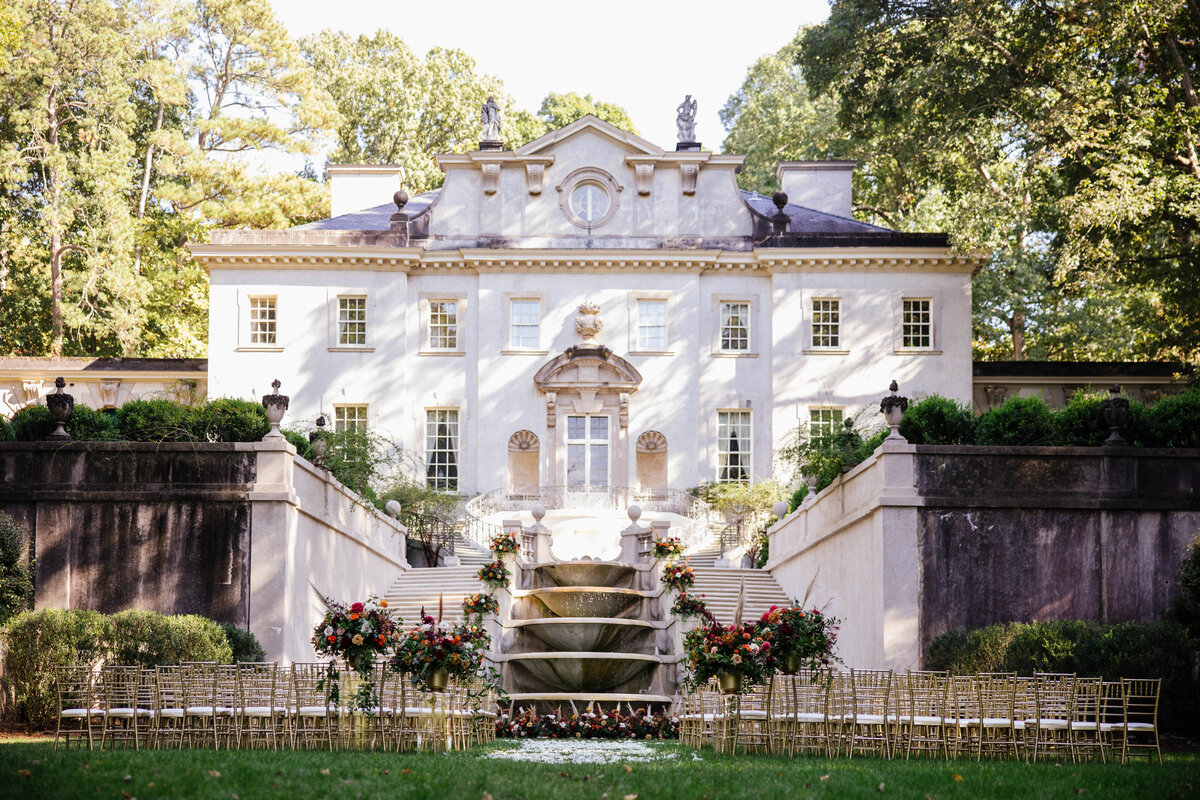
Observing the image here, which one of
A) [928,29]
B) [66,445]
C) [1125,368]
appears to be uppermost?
[928,29]

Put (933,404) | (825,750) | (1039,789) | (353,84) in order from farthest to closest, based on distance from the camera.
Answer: (353,84)
(933,404)
(825,750)
(1039,789)

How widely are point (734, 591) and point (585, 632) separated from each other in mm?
4314

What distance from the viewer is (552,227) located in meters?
34.9

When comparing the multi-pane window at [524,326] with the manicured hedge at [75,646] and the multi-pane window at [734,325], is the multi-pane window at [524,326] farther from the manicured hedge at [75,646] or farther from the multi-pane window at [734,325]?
the manicured hedge at [75,646]

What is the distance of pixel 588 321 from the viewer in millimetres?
34344

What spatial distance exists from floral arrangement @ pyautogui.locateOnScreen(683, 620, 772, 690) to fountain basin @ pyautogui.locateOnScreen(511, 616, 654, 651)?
23.3ft

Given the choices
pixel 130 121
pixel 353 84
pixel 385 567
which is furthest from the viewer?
pixel 353 84

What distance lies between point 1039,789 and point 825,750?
128 inches

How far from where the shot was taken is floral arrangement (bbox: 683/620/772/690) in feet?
44.6

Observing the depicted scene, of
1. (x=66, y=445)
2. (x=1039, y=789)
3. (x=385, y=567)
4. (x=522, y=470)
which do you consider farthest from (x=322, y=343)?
(x=1039, y=789)

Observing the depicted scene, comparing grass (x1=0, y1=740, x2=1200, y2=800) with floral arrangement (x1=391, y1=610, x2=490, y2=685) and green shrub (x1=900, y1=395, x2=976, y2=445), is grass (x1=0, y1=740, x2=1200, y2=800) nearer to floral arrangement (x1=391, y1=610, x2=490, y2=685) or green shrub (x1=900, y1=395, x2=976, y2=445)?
floral arrangement (x1=391, y1=610, x2=490, y2=685)

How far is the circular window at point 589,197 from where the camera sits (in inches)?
1375

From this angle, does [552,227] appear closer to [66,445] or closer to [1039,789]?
[66,445]

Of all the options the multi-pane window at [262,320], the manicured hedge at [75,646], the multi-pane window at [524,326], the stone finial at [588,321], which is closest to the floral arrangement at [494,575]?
the manicured hedge at [75,646]
